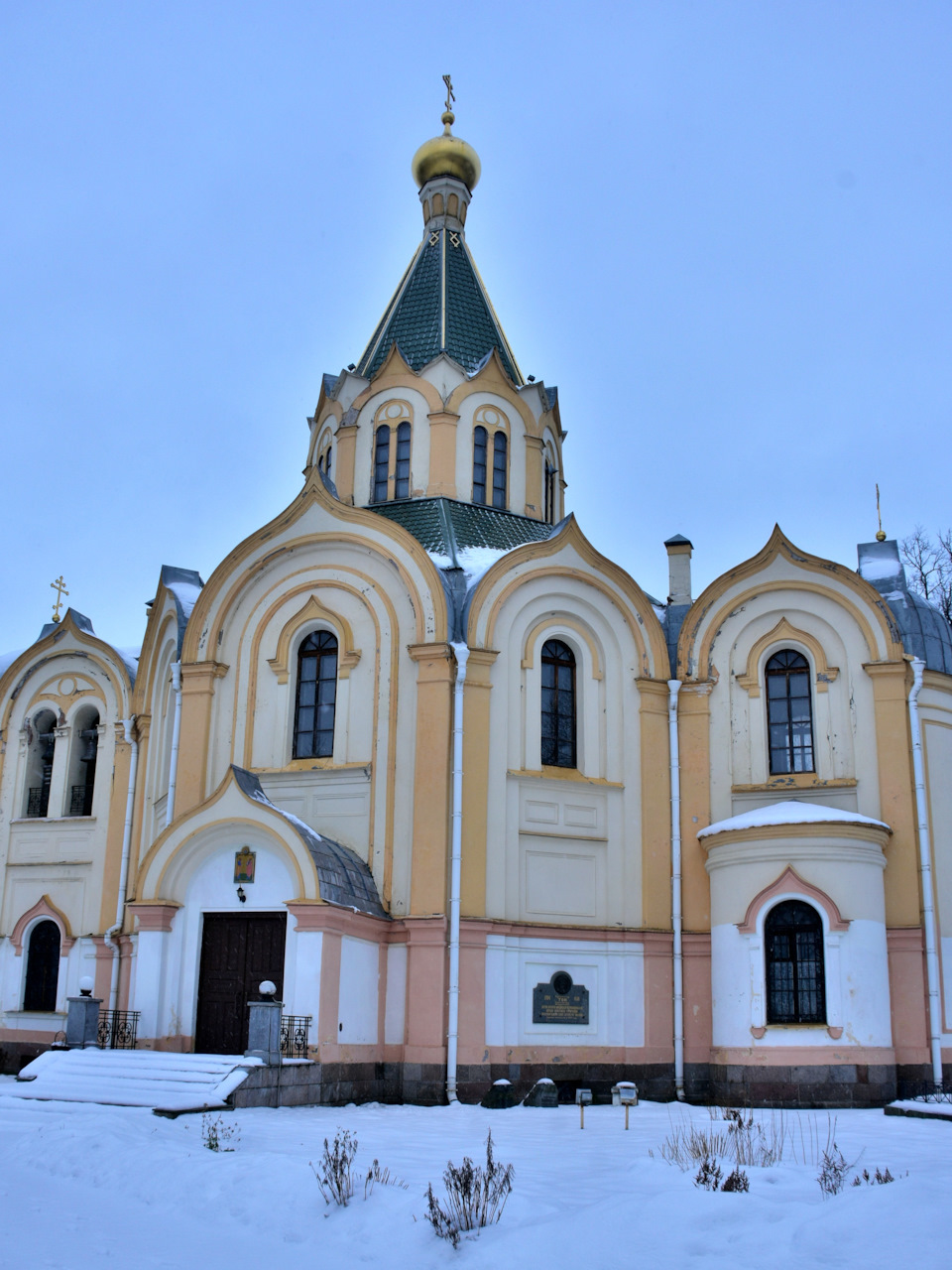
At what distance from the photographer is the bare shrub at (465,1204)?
8.74 m

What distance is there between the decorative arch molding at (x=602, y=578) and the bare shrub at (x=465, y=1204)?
11862 mm

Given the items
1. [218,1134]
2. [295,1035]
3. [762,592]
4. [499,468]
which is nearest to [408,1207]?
[218,1134]

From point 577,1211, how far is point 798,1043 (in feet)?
32.1

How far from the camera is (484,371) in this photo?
81.4 ft

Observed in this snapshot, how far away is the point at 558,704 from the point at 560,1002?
14.5 ft

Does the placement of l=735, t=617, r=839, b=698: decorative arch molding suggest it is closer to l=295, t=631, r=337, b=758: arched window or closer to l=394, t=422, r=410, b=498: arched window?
l=295, t=631, r=337, b=758: arched window

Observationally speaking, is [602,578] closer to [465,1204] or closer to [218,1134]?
[218,1134]

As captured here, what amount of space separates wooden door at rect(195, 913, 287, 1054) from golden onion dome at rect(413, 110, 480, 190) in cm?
1668

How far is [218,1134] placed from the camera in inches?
492

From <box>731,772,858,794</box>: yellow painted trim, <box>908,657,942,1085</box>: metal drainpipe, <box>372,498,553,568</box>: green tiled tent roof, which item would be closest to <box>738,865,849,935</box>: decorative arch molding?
<box>908,657,942,1085</box>: metal drainpipe

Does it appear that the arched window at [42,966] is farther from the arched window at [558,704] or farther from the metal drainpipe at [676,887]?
the metal drainpipe at [676,887]

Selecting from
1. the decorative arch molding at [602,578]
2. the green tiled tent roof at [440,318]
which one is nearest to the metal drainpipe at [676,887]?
the decorative arch molding at [602,578]

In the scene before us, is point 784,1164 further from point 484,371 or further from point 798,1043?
point 484,371

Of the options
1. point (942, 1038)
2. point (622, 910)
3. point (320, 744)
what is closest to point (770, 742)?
point (622, 910)
